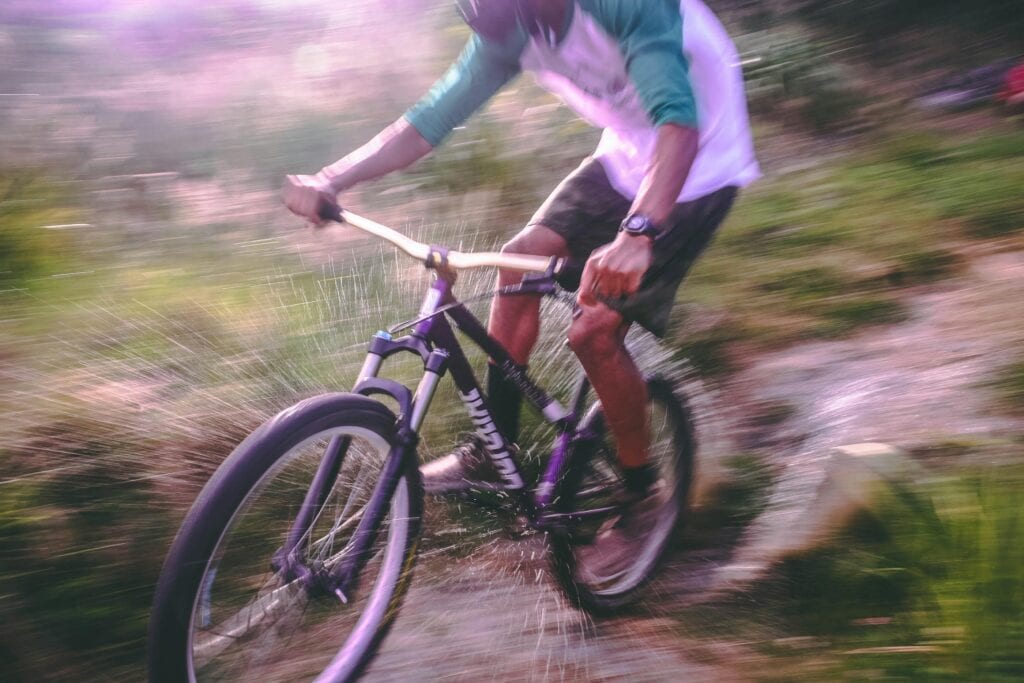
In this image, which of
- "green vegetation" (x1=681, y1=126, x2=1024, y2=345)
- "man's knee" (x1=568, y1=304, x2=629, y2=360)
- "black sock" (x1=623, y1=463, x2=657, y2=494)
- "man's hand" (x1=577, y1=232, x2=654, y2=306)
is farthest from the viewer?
"green vegetation" (x1=681, y1=126, x2=1024, y2=345)

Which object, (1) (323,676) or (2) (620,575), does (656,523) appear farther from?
(1) (323,676)

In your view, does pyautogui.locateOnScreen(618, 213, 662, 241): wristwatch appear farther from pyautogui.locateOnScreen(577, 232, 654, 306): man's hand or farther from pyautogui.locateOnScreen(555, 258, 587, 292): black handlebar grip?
pyautogui.locateOnScreen(555, 258, 587, 292): black handlebar grip

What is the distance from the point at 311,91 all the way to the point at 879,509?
4675 millimetres

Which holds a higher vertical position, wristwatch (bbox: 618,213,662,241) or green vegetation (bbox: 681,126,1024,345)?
wristwatch (bbox: 618,213,662,241)

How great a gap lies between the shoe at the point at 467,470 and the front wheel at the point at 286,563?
0.25 m

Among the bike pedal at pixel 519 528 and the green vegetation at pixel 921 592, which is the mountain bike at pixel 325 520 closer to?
the bike pedal at pixel 519 528

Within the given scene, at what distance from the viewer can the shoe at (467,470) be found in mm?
2768

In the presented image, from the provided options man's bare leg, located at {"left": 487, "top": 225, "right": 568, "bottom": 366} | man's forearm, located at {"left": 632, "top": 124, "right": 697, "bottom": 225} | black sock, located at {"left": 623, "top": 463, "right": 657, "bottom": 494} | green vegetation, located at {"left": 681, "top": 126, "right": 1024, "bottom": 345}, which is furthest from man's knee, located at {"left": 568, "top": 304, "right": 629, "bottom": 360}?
green vegetation, located at {"left": 681, "top": 126, "right": 1024, "bottom": 345}

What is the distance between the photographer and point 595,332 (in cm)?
271

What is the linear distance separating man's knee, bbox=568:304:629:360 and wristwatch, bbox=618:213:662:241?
1.31ft

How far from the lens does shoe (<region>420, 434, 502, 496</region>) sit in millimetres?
2768

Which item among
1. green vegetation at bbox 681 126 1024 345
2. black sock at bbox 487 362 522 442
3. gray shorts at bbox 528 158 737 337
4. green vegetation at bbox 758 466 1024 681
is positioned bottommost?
green vegetation at bbox 758 466 1024 681

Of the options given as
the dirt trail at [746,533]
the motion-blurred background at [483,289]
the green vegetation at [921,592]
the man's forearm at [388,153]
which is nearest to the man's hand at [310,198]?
the man's forearm at [388,153]

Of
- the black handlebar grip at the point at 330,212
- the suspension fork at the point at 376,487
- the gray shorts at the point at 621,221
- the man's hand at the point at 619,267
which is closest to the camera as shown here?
the man's hand at the point at 619,267
